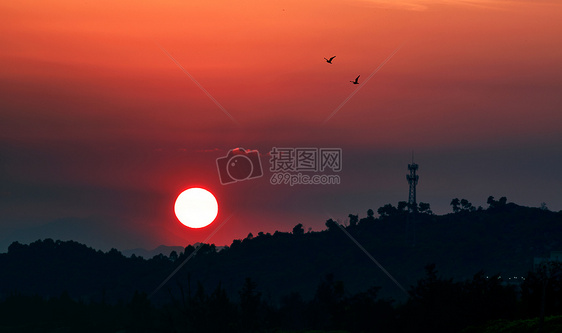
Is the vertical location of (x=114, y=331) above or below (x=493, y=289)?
below

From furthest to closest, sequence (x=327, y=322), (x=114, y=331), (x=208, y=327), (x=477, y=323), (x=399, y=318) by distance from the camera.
Answer: 1. (x=114, y=331)
2. (x=327, y=322)
3. (x=208, y=327)
4. (x=399, y=318)
5. (x=477, y=323)

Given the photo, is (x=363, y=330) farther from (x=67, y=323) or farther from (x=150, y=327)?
(x=67, y=323)

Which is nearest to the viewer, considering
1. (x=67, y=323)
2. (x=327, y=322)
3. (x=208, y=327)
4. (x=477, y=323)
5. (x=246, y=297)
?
(x=477, y=323)

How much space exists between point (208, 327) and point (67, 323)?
220ft

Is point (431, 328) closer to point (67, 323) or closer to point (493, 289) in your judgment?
point (493, 289)

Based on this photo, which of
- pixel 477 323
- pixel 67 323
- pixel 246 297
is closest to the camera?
pixel 477 323

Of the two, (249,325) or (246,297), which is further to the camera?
(246,297)

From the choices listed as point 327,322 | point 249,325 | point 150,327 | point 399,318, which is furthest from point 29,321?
point 399,318

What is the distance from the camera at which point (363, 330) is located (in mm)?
115188

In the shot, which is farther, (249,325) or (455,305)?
(249,325)

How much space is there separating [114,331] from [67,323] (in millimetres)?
21810

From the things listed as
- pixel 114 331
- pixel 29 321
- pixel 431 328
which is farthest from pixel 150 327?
pixel 431 328

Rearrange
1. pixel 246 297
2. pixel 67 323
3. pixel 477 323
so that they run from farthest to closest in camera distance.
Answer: pixel 67 323 → pixel 246 297 → pixel 477 323

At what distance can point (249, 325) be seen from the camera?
111 m
